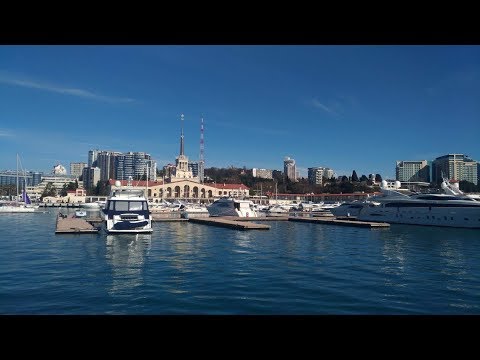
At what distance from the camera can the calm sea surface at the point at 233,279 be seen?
25.9 ft

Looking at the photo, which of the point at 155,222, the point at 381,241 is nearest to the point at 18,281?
the point at 381,241

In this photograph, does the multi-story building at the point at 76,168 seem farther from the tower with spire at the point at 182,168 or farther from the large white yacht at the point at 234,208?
the large white yacht at the point at 234,208

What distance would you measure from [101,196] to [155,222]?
59043 millimetres

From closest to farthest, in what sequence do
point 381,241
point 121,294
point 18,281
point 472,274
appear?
point 121,294 < point 18,281 < point 472,274 < point 381,241

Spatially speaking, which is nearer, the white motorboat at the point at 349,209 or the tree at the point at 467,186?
the white motorboat at the point at 349,209

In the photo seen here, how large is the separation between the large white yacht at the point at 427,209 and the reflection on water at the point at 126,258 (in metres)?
24.1

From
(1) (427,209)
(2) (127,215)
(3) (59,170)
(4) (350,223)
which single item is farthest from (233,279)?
(3) (59,170)

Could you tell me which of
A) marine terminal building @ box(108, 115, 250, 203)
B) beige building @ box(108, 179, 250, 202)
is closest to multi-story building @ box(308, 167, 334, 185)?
marine terminal building @ box(108, 115, 250, 203)

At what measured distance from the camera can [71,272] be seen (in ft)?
37.6

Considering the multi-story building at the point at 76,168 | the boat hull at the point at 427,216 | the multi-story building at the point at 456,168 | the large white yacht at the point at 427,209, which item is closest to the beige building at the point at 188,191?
the multi-story building at the point at 456,168
